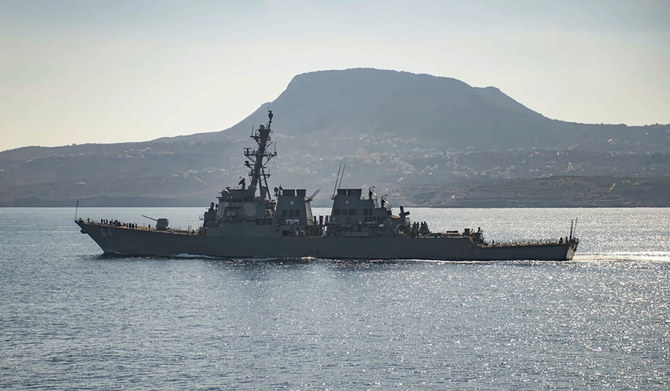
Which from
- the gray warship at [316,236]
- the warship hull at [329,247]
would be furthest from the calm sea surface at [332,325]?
the gray warship at [316,236]

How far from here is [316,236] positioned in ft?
259

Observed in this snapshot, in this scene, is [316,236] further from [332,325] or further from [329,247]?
[332,325]

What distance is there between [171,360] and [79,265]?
4362 centimetres

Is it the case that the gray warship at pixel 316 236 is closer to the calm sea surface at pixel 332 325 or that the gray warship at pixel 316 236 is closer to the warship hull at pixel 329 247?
the warship hull at pixel 329 247

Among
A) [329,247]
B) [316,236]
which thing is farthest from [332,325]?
[316,236]

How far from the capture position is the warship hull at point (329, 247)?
257 feet

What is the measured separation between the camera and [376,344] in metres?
44.2

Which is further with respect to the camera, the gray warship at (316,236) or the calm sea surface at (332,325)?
the gray warship at (316,236)

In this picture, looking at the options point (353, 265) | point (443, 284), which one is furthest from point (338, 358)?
point (353, 265)

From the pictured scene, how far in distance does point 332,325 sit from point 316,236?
98.7 ft

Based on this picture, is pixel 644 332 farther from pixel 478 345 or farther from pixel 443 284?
pixel 443 284

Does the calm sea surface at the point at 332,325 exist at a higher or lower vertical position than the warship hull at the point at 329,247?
lower

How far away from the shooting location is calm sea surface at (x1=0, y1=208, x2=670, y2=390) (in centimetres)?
3806

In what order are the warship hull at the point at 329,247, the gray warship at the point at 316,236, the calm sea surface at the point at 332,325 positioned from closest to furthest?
1. the calm sea surface at the point at 332,325
2. the gray warship at the point at 316,236
3. the warship hull at the point at 329,247
